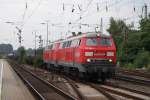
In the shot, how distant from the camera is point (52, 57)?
1626 inches

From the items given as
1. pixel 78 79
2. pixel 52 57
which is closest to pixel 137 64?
pixel 52 57

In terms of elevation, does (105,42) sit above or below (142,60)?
above

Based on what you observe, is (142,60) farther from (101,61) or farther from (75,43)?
(101,61)

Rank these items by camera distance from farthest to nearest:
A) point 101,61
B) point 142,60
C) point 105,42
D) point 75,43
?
point 142,60 → point 75,43 → point 105,42 → point 101,61

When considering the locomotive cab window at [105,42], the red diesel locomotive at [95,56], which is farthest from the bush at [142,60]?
the locomotive cab window at [105,42]

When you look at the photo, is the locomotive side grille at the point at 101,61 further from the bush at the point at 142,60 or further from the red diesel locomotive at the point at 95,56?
the bush at the point at 142,60

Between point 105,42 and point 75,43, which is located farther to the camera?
point 75,43

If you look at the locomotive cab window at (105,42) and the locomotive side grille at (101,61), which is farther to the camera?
the locomotive cab window at (105,42)

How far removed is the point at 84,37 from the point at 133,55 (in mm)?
30887

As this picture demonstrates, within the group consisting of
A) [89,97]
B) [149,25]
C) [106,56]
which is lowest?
[89,97]

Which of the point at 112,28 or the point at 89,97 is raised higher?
the point at 112,28

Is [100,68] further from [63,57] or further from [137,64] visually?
[137,64]

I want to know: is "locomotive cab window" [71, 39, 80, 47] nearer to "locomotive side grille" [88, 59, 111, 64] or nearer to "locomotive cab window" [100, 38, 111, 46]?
"locomotive cab window" [100, 38, 111, 46]

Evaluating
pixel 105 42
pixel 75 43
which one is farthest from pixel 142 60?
pixel 105 42
